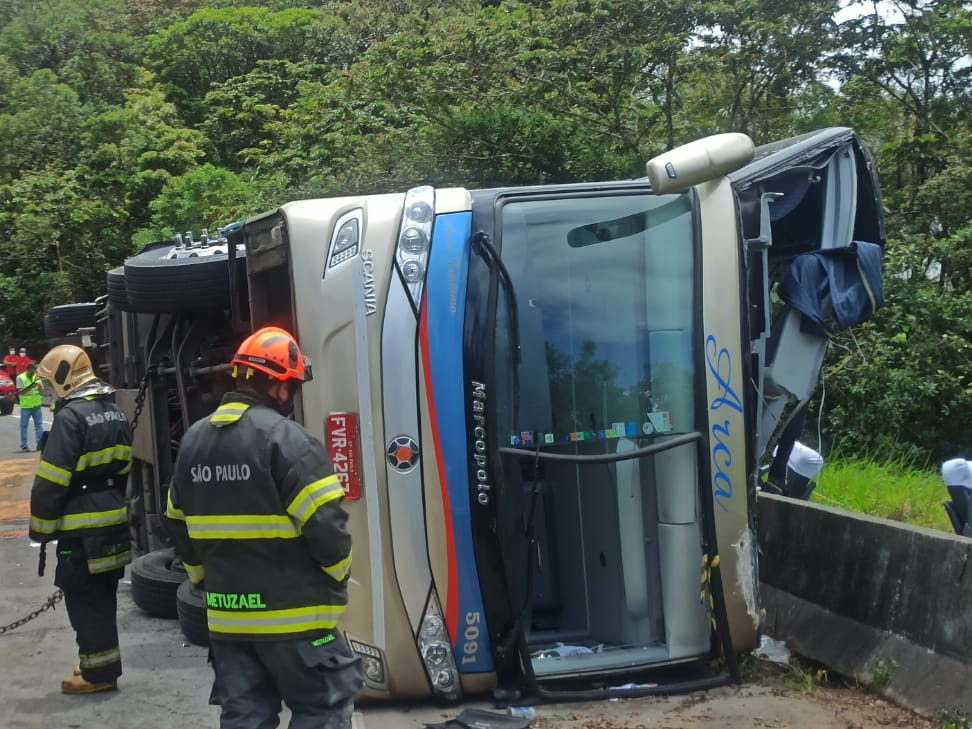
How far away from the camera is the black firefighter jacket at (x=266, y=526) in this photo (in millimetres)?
3658

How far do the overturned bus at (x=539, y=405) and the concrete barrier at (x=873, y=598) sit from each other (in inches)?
22.0

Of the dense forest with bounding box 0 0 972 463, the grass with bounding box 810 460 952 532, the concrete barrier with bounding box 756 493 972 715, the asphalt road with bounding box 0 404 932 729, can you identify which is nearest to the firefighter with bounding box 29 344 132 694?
the asphalt road with bounding box 0 404 932 729

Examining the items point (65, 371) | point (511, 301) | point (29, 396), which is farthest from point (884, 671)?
point (29, 396)

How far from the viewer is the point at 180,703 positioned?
5.62 m

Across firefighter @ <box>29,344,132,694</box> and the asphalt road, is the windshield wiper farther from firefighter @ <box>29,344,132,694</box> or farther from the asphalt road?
firefighter @ <box>29,344,132,694</box>

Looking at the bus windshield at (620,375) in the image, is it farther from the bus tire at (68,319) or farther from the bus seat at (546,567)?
the bus tire at (68,319)

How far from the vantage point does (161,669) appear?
20.5 feet

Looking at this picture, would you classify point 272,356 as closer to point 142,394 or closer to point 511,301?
point 511,301

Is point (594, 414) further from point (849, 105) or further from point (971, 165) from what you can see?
→ point (849, 105)

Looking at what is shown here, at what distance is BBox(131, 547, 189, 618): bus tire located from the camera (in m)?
7.34

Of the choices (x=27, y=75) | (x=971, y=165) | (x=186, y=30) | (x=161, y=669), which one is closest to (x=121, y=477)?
(x=161, y=669)

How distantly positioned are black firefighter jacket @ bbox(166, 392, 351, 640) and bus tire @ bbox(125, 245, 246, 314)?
3084mm

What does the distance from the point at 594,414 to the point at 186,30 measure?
115 feet

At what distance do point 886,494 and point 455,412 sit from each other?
14.4ft
